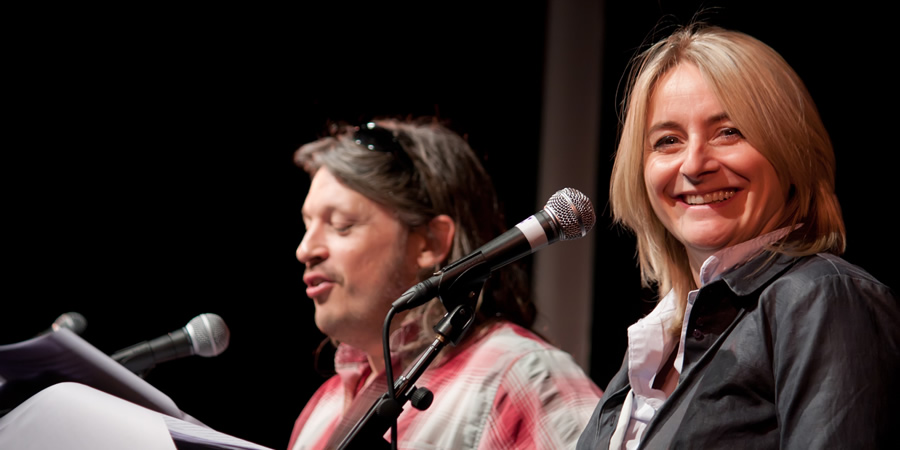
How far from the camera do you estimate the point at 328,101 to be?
364 centimetres

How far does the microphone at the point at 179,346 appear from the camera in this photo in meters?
1.96

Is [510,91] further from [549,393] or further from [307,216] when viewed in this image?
[549,393]

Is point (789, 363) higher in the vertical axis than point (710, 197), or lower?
lower

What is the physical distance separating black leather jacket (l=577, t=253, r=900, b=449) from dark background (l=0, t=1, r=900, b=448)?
5.80 feet

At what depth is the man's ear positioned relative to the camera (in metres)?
2.55

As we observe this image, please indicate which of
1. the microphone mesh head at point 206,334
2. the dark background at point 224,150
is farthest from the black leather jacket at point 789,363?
the dark background at point 224,150

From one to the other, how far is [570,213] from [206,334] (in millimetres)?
1050

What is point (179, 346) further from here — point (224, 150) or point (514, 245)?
point (224, 150)

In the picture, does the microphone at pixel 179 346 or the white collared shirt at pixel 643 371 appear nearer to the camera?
the white collared shirt at pixel 643 371

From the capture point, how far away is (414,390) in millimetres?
1385

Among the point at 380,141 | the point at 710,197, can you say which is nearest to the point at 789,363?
the point at 710,197

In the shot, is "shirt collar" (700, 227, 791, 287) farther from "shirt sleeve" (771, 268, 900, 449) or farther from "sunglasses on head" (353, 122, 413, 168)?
"sunglasses on head" (353, 122, 413, 168)

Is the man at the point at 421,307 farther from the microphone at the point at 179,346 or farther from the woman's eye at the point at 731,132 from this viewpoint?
the woman's eye at the point at 731,132

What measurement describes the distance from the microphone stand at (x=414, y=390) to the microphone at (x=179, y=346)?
2.51ft
